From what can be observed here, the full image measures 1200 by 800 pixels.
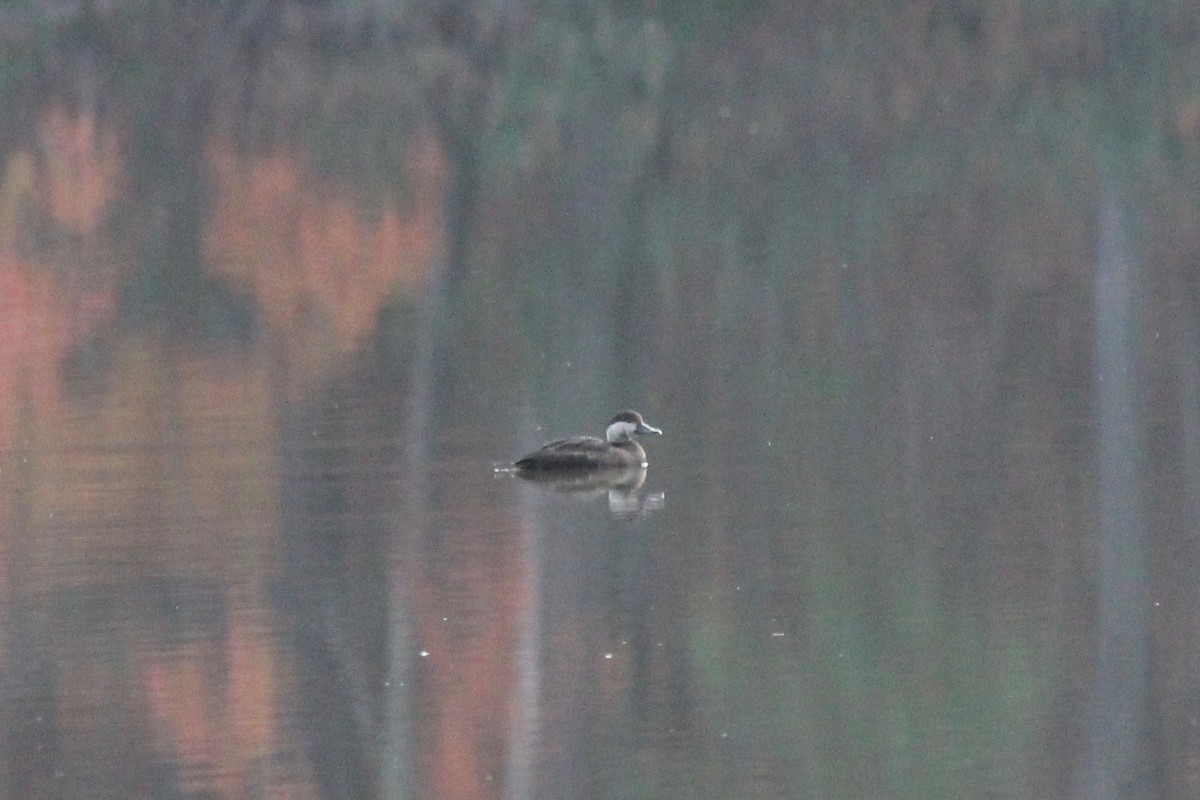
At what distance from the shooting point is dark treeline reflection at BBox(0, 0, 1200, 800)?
916cm

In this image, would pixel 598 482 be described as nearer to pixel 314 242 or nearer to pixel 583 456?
pixel 583 456

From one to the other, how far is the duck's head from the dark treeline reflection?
0.21 meters

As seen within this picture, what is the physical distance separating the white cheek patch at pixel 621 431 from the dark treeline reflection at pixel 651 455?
29cm

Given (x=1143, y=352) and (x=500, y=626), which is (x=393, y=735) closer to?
(x=500, y=626)

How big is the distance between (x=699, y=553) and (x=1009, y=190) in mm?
12715

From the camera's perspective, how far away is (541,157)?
28.7 metres

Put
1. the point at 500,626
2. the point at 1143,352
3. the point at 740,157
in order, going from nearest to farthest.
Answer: the point at 500,626 < the point at 1143,352 < the point at 740,157

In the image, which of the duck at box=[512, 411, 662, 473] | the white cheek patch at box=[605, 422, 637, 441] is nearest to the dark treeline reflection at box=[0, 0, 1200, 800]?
the duck at box=[512, 411, 662, 473]

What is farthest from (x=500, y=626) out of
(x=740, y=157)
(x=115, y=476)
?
(x=740, y=157)

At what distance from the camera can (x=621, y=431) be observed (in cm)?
1349

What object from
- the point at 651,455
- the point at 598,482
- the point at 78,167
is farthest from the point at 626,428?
the point at 78,167

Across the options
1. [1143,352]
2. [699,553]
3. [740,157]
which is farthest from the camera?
[740,157]

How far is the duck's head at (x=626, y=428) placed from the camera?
1348 centimetres

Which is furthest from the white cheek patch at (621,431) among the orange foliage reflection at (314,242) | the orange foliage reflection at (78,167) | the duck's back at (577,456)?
the orange foliage reflection at (78,167)
